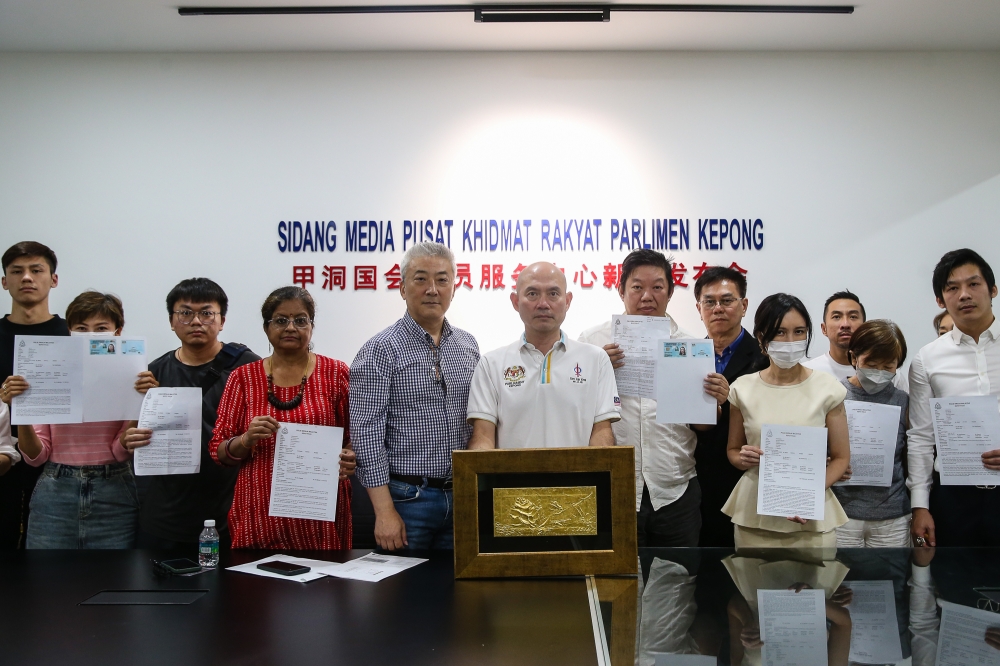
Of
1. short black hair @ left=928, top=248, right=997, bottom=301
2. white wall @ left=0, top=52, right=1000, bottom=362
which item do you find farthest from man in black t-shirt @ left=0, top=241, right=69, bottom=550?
short black hair @ left=928, top=248, right=997, bottom=301

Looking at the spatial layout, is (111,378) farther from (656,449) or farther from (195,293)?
(656,449)

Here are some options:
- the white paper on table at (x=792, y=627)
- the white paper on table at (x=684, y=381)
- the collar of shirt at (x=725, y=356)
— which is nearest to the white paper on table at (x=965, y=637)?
the white paper on table at (x=792, y=627)

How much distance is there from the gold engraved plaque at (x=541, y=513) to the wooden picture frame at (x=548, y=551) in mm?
53

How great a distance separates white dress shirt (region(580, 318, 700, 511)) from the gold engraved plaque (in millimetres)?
925

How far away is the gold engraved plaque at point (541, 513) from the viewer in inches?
78.5

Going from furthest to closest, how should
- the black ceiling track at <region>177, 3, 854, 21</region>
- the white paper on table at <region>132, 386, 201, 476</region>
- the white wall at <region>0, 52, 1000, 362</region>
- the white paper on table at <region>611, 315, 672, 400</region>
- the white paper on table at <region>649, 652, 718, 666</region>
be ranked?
the white wall at <region>0, 52, 1000, 362</region>
the black ceiling track at <region>177, 3, 854, 21</region>
the white paper on table at <region>611, 315, 672, 400</region>
the white paper on table at <region>132, 386, 201, 476</region>
the white paper on table at <region>649, 652, 718, 666</region>

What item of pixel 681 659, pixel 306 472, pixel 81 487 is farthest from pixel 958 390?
pixel 81 487

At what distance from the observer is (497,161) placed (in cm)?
484

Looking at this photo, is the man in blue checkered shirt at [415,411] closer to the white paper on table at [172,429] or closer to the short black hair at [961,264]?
the white paper on table at [172,429]

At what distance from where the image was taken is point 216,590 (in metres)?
1.91

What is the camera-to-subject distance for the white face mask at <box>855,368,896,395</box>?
2914 millimetres

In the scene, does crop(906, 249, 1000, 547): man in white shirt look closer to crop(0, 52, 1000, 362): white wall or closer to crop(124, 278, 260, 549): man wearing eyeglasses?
crop(0, 52, 1000, 362): white wall

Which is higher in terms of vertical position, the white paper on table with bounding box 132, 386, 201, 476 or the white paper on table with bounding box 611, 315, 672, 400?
the white paper on table with bounding box 611, 315, 672, 400

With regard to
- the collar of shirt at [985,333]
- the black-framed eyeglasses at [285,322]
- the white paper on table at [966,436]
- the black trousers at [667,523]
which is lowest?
the black trousers at [667,523]
